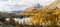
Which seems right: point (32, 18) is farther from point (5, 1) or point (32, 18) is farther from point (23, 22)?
point (5, 1)

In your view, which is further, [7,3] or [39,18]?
[7,3]

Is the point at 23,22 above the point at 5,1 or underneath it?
underneath

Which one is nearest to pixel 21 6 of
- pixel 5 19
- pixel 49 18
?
pixel 5 19

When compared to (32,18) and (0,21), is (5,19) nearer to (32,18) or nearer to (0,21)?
(0,21)

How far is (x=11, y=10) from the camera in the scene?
1.74m

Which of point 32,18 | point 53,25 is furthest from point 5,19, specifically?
point 53,25

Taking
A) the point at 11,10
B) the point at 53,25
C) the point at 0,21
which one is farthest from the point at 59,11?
the point at 0,21

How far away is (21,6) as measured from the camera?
5.71 feet

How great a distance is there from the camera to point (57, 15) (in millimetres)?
1609

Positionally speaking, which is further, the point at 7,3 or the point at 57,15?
the point at 7,3

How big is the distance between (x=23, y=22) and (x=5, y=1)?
0.32 meters

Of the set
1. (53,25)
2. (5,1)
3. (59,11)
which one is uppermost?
(5,1)

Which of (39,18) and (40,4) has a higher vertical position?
(40,4)

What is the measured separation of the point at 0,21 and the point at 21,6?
29cm
